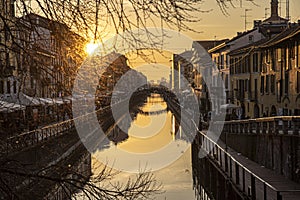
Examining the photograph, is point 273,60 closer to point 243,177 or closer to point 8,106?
point 243,177

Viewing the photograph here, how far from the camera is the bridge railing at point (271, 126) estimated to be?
14.7 meters

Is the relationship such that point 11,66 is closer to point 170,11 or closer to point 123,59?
point 123,59

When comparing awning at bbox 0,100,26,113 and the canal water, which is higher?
awning at bbox 0,100,26,113

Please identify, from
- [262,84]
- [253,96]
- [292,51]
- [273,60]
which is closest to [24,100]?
[292,51]

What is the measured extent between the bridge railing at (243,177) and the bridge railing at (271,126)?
152cm

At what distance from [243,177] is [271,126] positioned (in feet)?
16.0

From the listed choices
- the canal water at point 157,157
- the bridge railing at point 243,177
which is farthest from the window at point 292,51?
the canal water at point 157,157

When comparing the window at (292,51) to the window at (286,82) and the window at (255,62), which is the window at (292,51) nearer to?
the window at (286,82)

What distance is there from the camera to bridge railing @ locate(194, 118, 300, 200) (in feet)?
30.4

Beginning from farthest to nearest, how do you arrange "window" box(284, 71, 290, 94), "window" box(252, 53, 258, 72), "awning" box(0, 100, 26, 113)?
"window" box(252, 53, 258, 72), "window" box(284, 71, 290, 94), "awning" box(0, 100, 26, 113)

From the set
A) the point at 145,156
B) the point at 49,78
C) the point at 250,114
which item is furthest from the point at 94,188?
the point at 250,114

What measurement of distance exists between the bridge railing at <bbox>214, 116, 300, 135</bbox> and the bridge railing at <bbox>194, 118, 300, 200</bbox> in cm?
152

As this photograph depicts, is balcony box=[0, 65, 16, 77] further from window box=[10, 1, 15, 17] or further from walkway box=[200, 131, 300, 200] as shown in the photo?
walkway box=[200, 131, 300, 200]

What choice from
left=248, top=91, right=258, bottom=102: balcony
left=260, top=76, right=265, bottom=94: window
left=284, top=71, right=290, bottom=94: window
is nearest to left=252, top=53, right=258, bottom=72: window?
left=248, top=91, right=258, bottom=102: balcony
